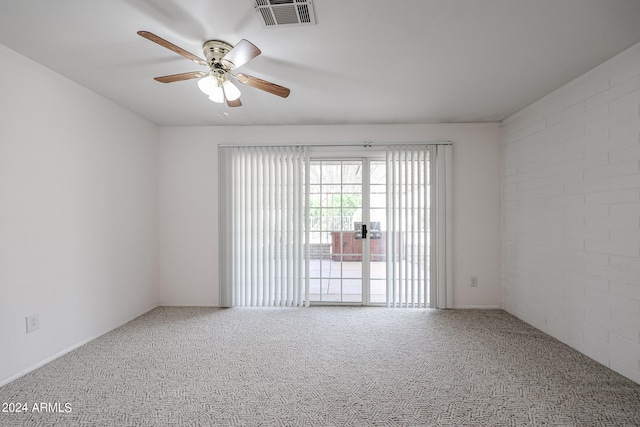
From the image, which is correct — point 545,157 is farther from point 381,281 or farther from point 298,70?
point 298,70

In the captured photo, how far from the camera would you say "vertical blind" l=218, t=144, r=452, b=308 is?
379 cm

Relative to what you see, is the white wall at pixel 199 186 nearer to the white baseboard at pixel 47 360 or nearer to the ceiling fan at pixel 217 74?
the white baseboard at pixel 47 360

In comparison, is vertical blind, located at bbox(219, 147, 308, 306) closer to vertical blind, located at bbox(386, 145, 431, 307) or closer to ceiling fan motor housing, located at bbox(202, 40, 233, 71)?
vertical blind, located at bbox(386, 145, 431, 307)

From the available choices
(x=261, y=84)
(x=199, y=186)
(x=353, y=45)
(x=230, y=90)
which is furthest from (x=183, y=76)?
(x=199, y=186)

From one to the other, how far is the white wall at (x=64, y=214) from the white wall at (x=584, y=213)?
4493mm

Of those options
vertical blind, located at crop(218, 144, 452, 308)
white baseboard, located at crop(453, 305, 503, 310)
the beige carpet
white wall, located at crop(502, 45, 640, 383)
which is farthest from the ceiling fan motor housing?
white baseboard, located at crop(453, 305, 503, 310)

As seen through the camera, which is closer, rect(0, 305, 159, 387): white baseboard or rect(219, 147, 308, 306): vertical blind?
rect(0, 305, 159, 387): white baseboard

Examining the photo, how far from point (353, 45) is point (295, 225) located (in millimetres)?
2288

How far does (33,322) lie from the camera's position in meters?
2.33

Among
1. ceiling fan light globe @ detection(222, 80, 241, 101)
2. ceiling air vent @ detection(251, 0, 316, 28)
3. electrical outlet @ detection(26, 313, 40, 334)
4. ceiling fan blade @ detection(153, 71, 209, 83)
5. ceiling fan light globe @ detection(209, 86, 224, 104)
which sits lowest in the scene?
electrical outlet @ detection(26, 313, 40, 334)

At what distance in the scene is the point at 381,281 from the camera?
3.94m

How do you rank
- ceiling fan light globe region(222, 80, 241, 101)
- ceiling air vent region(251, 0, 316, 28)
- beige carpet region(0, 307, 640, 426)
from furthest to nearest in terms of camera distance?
1. ceiling fan light globe region(222, 80, 241, 101)
2. beige carpet region(0, 307, 640, 426)
3. ceiling air vent region(251, 0, 316, 28)

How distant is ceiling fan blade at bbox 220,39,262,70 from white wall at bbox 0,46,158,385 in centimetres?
167

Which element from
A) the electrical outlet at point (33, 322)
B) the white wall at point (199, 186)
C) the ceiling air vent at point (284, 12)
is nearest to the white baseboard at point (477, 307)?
the white wall at point (199, 186)
